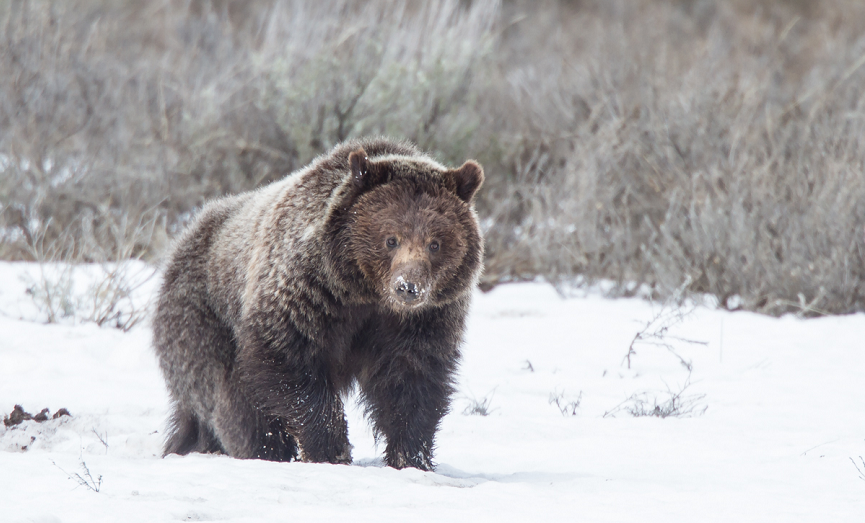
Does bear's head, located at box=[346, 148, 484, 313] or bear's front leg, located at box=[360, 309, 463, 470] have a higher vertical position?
bear's head, located at box=[346, 148, 484, 313]

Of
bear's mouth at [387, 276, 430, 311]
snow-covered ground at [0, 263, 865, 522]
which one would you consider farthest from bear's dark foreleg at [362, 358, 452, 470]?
bear's mouth at [387, 276, 430, 311]

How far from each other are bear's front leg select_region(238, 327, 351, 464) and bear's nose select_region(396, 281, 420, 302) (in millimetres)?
535

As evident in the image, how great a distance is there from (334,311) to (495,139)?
588 centimetres


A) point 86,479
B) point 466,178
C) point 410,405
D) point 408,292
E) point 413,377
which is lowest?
point 410,405

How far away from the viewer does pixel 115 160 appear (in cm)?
893

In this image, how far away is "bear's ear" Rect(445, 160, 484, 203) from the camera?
389 cm

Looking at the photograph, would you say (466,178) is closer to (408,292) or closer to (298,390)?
(408,292)

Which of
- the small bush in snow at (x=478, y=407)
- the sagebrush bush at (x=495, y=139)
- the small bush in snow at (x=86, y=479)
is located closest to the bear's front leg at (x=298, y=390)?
the small bush in snow at (x=86, y=479)

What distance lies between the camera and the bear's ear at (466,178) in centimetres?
389

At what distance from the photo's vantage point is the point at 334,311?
3719 millimetres

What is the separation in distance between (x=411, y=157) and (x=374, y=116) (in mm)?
4330

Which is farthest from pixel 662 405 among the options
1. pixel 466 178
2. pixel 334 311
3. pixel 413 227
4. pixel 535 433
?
pixel 334 311

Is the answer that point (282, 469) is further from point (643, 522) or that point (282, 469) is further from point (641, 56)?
point (641, 56)

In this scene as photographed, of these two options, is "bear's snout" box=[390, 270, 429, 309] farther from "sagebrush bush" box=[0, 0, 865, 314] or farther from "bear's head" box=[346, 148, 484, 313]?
"sagebrush bush" box=[0, 0, 865, 314]
